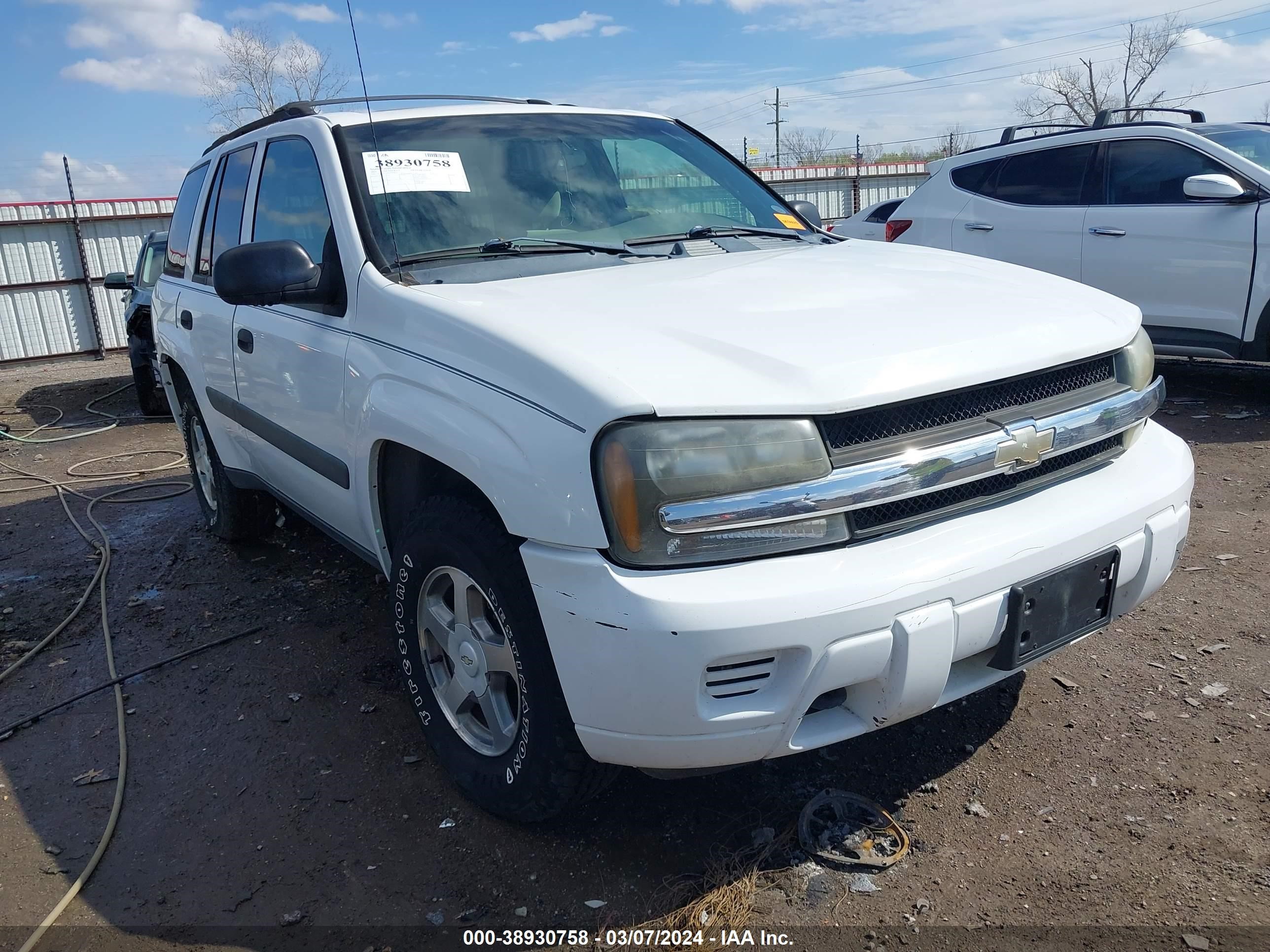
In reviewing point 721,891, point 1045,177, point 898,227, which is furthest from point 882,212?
point 721,891

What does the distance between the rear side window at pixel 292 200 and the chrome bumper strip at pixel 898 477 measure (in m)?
1.75

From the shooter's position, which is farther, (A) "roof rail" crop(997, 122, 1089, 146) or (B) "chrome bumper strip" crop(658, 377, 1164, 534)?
(A) "roof rail" crop(997, 122, 1089, 146)

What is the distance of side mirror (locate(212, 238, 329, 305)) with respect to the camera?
9.04 ft

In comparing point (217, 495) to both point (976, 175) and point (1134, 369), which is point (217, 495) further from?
point (976, 175)

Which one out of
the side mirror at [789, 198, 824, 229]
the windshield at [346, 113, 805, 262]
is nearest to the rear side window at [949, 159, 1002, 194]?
the side mirror at [789, 198, 824, 229]

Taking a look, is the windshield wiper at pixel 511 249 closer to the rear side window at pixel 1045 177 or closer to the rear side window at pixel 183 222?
the rear side window at pixel 183 222

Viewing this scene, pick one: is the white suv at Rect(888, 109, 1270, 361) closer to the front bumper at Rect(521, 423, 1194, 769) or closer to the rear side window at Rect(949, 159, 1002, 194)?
the rear side window at Rect(949, 159, 1002, 194)

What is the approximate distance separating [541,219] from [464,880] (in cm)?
191

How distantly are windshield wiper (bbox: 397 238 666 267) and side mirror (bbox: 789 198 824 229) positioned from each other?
107 centimetres

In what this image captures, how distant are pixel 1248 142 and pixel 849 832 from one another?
593 cm

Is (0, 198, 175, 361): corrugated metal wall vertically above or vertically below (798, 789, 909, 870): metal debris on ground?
above

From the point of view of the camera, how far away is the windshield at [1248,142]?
6180mm

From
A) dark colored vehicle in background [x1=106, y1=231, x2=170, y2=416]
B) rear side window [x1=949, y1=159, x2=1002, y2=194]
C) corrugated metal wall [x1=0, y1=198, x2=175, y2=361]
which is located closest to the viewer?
rear side window [x1=949, y1=159, x2=1002, y2=194]

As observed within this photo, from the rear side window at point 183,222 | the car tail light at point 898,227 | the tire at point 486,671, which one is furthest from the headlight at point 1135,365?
the car tail light at point 898,227
